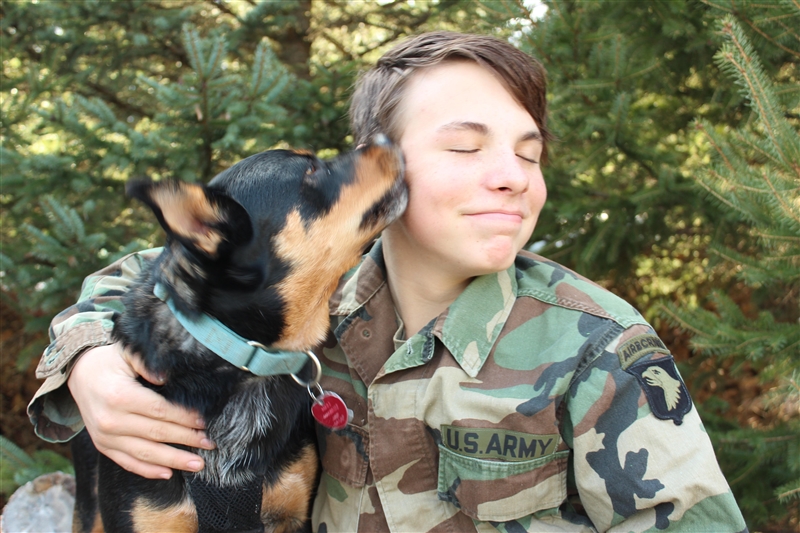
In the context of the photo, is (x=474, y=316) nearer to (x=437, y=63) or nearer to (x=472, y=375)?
(x=472, y=375)

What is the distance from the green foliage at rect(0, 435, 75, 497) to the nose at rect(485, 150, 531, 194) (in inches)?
125

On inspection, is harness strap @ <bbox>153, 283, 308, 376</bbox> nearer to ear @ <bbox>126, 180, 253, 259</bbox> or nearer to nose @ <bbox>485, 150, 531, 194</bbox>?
ear @ <bbox>126, 180, 253, 259</bbox>

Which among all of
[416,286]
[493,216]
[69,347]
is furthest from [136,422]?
[493,216]

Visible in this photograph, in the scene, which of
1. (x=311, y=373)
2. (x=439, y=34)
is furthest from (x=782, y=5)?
(x=311, y=373)

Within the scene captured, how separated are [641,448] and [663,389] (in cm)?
20

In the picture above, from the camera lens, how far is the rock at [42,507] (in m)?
3.24

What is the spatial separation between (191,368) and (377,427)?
2.35 ft

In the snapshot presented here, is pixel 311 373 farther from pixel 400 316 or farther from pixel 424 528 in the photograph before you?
pixel 424 528

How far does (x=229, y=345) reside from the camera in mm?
2102

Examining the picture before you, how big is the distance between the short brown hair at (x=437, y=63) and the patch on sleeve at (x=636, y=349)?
37.3 inches

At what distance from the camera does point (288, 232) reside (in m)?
2.27

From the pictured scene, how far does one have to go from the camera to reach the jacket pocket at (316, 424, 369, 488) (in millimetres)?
2301

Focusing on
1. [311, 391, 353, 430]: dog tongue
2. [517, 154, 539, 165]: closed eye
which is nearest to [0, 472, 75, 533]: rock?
[311, 391, 353, 430]: dog tongue

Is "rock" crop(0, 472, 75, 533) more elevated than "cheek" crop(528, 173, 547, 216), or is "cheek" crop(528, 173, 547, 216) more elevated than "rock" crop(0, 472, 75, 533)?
"cheek" crop(528, 173, 547, 216)
